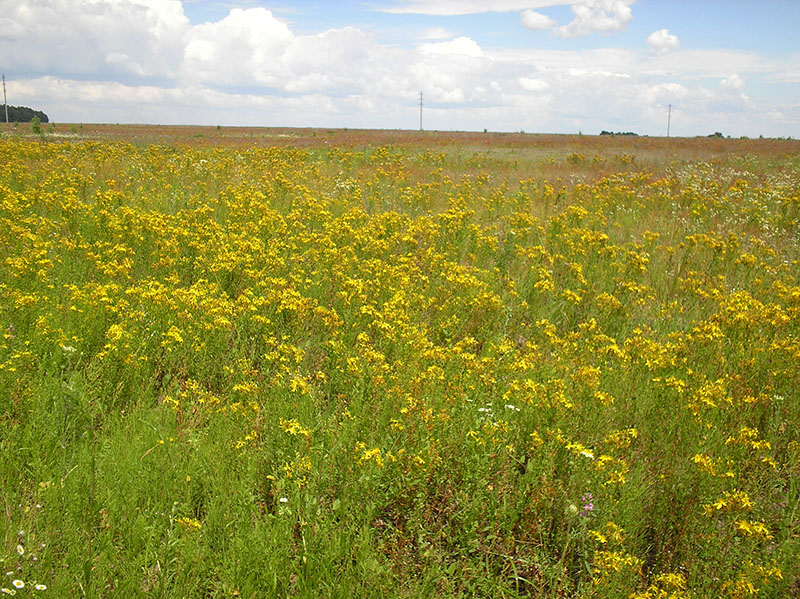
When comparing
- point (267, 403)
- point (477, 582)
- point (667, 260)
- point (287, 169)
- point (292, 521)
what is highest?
point (287, 169)

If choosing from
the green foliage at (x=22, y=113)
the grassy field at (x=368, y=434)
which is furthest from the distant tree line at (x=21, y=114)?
the grassy field at (x=368, y=434)

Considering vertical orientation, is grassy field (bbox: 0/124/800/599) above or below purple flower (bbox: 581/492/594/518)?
above

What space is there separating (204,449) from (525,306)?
3.97 metres

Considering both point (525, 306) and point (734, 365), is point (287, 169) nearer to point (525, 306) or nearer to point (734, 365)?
point (525, 306)

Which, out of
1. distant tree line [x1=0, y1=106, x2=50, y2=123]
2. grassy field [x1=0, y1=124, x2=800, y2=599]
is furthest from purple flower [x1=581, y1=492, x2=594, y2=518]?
distant tree line [x1=0, y1=106, x2=50, y2=123]

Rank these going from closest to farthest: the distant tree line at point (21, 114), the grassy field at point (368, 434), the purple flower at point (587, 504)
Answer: the grassy field at point (368, 434) < the purple flower at point (587, 504) < the distant tree line at point (21, 114)

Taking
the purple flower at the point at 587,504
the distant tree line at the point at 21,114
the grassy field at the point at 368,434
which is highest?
the distant tree line at the point at 21,114

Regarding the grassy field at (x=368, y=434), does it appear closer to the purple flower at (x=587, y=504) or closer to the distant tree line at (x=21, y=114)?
the purple flower at (x=587, y=504)

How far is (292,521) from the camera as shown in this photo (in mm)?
2705

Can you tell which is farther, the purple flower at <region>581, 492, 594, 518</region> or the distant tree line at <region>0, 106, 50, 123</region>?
the distant tree line at <region>0, 106, 50, 123</region>

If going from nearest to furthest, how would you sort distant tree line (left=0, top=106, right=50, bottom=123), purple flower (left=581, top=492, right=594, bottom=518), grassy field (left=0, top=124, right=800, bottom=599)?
grassy field (left=0, top=124, right=800, bottom=599) → purple flower (left=581, top=492, right=594, bottom=518) → distant tree line (left=0, top=106, right=50, bottom=123)

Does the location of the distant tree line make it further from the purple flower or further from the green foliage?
the purple flower

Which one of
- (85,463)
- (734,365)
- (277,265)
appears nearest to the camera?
(85,463)

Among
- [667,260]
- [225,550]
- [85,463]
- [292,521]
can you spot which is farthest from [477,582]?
[667,260]
